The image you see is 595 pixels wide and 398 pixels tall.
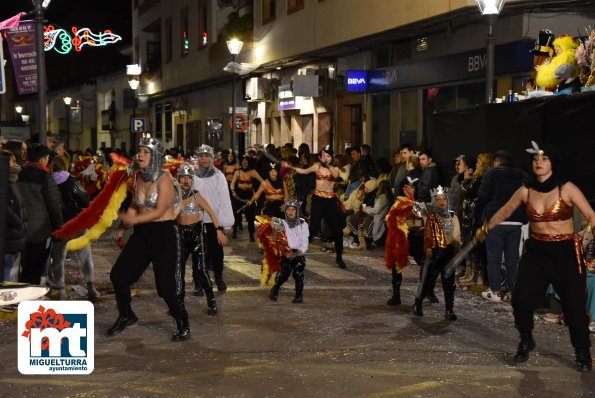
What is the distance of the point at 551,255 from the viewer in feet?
27.0

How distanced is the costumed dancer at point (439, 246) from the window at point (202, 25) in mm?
29368

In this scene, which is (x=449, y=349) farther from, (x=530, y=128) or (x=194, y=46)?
(x=194, y=46)

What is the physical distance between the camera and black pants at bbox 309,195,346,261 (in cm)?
1445

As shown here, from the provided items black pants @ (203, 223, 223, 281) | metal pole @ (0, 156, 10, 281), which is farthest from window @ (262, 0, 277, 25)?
metal pole @ (0, 156, 10, 281)

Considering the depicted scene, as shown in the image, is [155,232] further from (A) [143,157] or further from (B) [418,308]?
(B) [418,308]

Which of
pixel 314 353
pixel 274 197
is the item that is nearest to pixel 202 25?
pixel 274 197

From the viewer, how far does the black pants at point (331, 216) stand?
1445 centimetres

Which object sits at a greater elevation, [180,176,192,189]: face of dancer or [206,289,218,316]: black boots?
[180,176,192,189]: face of dancer

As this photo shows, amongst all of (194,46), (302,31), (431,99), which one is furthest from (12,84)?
(431,99)

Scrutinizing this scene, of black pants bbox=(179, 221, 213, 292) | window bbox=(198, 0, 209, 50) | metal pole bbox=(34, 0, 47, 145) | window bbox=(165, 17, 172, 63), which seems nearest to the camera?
black pants bbox=(179, 221, 213, 292)

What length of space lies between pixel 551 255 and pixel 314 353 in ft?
7.31

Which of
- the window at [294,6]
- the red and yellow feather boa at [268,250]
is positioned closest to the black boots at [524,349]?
the red and yellow feather boa at [268,250]

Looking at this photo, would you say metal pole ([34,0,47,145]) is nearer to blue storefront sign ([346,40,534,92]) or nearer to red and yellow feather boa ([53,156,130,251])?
red and yellow feather boa ([53,156,130,251])

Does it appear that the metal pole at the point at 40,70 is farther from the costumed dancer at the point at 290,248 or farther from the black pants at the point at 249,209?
the costumed dancer at the point at 290,248
